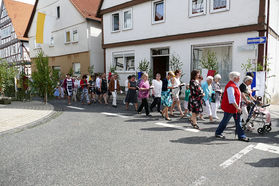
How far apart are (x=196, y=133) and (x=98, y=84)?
25.4ft

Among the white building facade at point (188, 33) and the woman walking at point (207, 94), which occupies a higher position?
the white building facade at point (188, 33)

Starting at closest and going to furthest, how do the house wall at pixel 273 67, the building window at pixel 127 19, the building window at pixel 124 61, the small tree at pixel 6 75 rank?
the house wall at pixel 273 67 < the small tree at pixel 6 75 < the building window at pixel 127 19 < the building window at pixel 124 61

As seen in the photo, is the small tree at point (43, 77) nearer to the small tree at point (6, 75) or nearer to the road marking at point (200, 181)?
the small tree at point (6, 75)

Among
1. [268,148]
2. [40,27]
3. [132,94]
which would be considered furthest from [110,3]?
[268,148]

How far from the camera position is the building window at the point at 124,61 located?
669 inches

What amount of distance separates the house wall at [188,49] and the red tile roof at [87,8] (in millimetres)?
4048

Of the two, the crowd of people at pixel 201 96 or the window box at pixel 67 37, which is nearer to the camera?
the crowd of people at pixel 201 96

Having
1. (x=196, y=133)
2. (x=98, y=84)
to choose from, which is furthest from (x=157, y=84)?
(x=98, y=84)

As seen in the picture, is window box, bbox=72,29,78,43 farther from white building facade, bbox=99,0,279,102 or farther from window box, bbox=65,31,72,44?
white building facade, bbox=99,0,279,102

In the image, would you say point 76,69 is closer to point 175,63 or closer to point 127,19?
point 127,19

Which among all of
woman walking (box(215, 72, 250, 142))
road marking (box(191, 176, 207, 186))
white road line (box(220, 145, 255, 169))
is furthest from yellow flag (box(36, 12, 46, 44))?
road marking (box(191, 176, 207, 186))

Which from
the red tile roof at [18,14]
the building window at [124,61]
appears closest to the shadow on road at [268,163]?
the building window at [124,61]

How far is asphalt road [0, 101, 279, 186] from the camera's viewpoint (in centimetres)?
340

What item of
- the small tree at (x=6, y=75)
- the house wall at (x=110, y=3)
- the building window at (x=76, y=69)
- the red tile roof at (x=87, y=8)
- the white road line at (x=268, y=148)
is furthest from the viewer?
the building window at (x=76, y=69)
